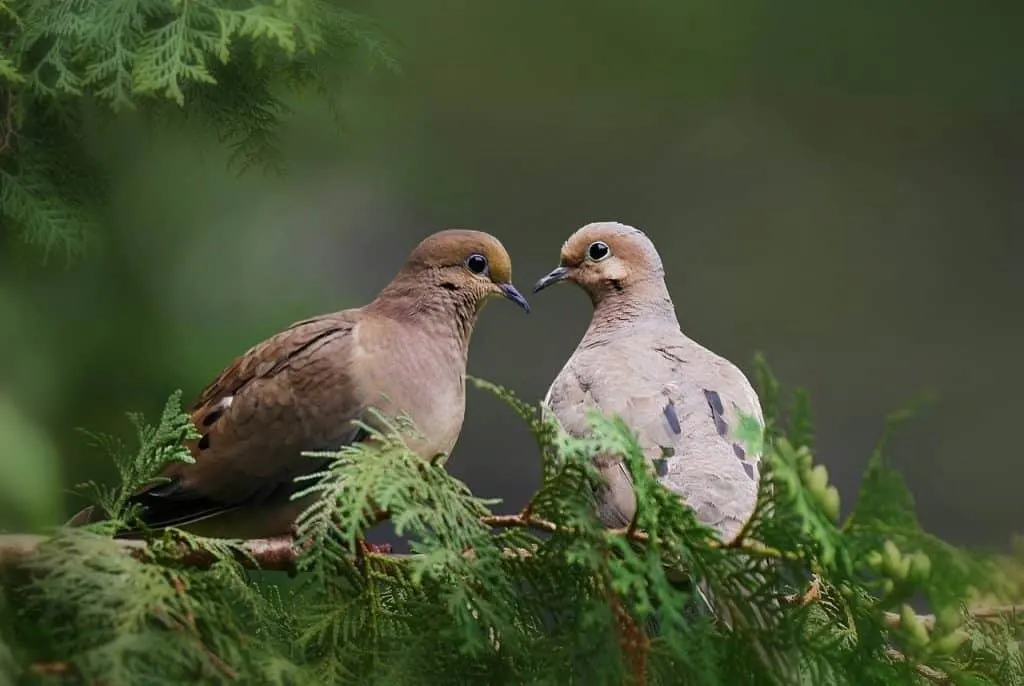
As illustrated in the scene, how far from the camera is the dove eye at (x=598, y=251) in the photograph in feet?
4.22

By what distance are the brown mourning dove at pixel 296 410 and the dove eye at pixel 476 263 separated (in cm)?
6

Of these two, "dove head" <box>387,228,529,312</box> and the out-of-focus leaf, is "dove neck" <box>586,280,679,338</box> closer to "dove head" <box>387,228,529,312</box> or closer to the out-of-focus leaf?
"dove head" <box>387,228,529,312</box>

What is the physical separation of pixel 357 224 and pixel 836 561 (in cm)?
138

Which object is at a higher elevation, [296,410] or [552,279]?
[552,279]

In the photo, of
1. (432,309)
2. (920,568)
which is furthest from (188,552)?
(920,568)

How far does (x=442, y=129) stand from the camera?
6.42ft

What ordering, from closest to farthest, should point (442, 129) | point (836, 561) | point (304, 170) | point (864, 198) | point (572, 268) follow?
1. point (836, 561)
2. point (572, 268)
3. point (304, 170)
4. point (442, 129)
5. point (864, 198)

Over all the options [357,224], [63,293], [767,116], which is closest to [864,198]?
[767,116]

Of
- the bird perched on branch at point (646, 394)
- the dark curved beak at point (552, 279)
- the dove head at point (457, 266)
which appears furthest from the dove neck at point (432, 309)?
the dark curved beak at point (552, 279)

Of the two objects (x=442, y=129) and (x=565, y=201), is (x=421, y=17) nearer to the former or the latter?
(x=442, y=129)

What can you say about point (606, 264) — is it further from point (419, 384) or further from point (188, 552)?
point (188, 552)

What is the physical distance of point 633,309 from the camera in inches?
50.0

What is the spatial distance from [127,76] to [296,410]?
18.5 inches

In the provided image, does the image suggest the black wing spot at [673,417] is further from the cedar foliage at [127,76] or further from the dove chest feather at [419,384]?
the cedar foliage at [127,76]
